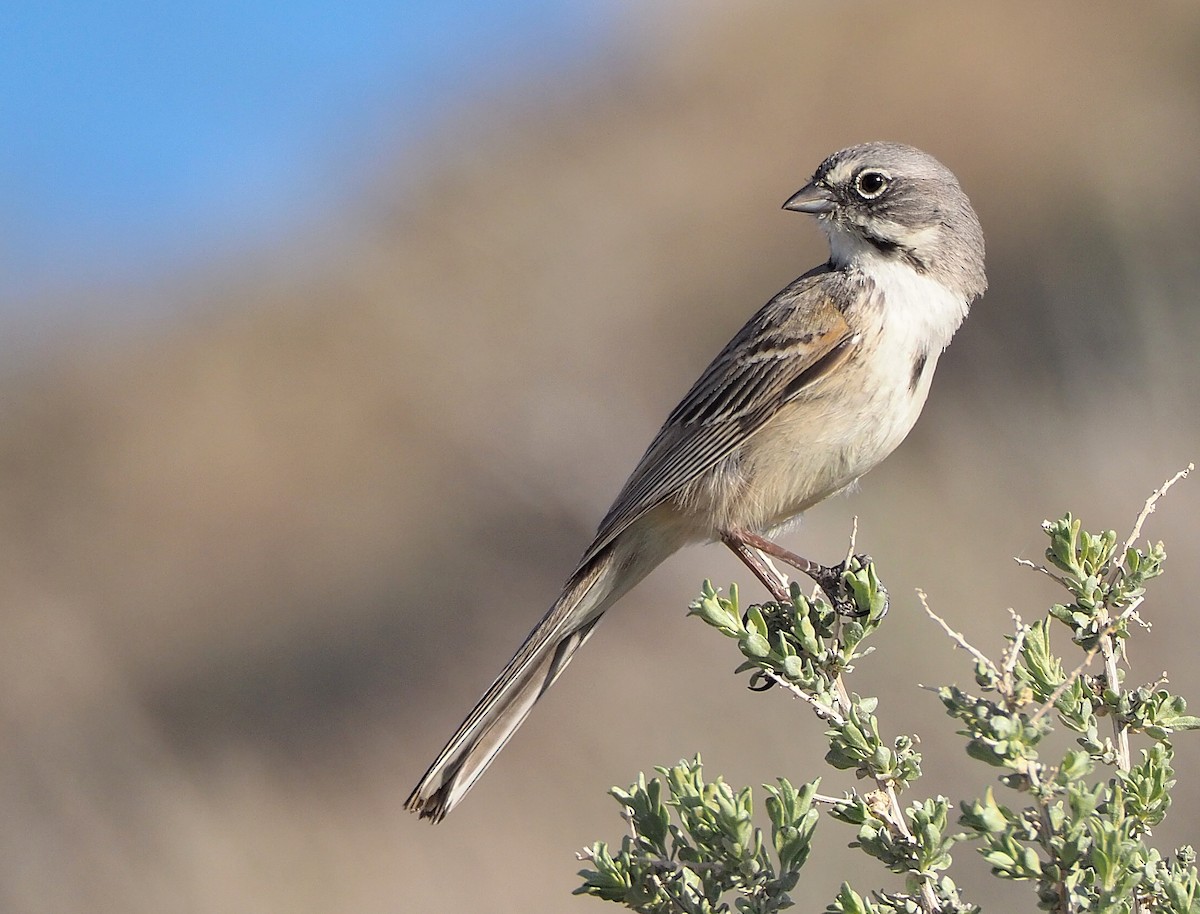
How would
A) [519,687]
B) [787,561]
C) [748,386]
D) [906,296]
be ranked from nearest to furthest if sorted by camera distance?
[519,687], [787,561], [906,296], [748,386]

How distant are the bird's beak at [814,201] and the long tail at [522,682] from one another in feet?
4.71

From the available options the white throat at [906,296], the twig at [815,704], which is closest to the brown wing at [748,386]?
the white throat at [906,296]

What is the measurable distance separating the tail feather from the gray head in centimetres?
151

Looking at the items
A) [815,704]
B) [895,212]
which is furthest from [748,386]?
[815,704]

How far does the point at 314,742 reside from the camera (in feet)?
35.4

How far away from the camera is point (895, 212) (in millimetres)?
4820


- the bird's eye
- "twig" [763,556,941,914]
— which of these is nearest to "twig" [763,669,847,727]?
"twig" [763,556,941,914]

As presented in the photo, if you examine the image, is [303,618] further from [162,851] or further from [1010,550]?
[1010,550]

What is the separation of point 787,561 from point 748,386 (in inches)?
27.2

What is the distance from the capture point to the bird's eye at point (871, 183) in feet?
15.9

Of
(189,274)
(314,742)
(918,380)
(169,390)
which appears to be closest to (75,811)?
(314,742)

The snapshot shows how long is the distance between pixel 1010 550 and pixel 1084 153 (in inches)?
223

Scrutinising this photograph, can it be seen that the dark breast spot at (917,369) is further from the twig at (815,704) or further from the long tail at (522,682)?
the twig at (815,704)

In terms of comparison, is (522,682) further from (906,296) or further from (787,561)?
(906,296)
